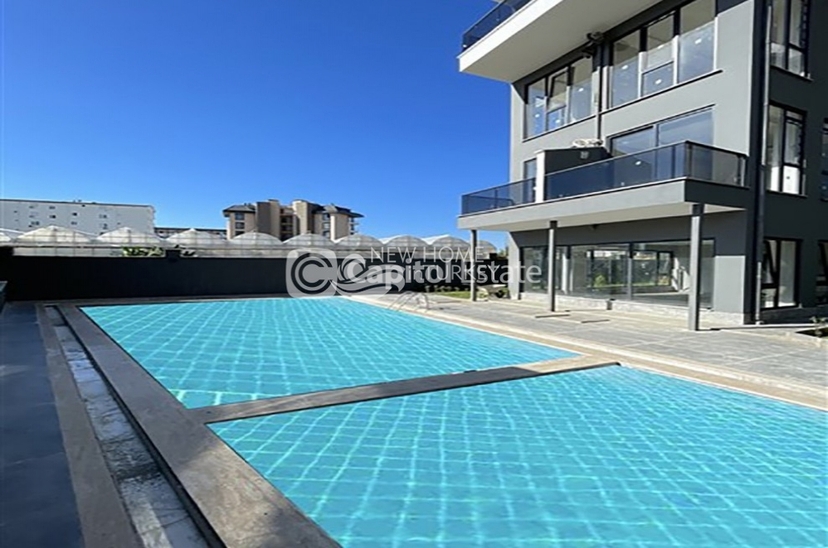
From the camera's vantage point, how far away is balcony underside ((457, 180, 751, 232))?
10.0 meters

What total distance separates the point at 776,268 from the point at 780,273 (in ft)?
0.88

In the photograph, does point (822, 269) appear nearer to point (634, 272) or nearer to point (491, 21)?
point (634, 272)

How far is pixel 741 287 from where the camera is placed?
35.0 feet

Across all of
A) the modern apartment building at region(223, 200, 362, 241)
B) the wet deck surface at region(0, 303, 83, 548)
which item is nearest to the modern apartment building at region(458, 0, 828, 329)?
the wet deck surface at region(0, 303, 83, 548)

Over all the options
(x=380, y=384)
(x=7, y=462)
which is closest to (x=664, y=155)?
(x=380, y=384)

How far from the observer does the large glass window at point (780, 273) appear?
37.2 feet

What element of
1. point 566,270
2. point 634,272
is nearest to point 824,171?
point 634,272

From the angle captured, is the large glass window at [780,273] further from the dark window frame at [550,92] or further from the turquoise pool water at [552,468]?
the turquoise pool water at [552,468]

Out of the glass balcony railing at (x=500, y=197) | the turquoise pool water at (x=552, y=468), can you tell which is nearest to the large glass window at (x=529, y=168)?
the glass balcony railing at (x=500, y=197)

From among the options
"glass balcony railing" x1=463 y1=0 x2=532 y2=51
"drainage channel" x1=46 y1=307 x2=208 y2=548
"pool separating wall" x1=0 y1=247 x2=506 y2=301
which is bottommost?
"drainage channel" x1=46 y1=307 x2=208 y2=548

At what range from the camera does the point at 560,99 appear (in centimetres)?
1627

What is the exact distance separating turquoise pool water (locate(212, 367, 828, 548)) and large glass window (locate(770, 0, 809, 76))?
1056cm

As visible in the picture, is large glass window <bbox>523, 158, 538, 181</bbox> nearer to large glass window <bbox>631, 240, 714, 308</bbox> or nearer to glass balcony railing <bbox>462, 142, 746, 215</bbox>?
glass balcony railing <bbox>462, 142, 746, 215</bbox>

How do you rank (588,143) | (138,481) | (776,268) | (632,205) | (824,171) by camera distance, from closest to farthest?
(138,481), (632,205), (776,268), (824,171), (588,143)
